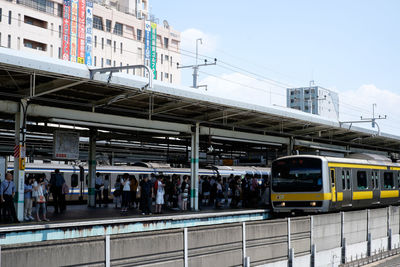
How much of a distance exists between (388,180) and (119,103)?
14.8m

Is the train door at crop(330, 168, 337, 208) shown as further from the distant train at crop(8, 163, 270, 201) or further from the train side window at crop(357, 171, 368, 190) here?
the distant train at crop(8, 163, 270, 201)

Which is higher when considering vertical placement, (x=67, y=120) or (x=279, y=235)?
(x=67, y=120)

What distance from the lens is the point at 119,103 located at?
19.8m

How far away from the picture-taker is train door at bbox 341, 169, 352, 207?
21.8 m

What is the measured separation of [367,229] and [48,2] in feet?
196

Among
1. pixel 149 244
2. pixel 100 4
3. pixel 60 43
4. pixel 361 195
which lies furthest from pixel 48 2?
pixel 149 244

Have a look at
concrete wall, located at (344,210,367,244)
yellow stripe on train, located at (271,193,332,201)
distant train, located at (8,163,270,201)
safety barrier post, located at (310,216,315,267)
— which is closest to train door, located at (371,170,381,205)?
yellow stripe on train, located at (271,193,332,201)

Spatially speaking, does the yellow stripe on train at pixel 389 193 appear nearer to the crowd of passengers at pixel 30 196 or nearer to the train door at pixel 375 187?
the train door at pixel 375 187

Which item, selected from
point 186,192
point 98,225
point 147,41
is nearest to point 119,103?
point 98,225

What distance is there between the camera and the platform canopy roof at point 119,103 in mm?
14688

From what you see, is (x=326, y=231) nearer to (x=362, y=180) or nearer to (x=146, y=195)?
(x=146, y=195)

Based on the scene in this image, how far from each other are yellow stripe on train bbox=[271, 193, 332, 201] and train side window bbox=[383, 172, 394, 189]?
282 inches

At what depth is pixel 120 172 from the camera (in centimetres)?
3300

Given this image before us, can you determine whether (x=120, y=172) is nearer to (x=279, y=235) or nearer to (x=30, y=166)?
(x=30, y=166)
